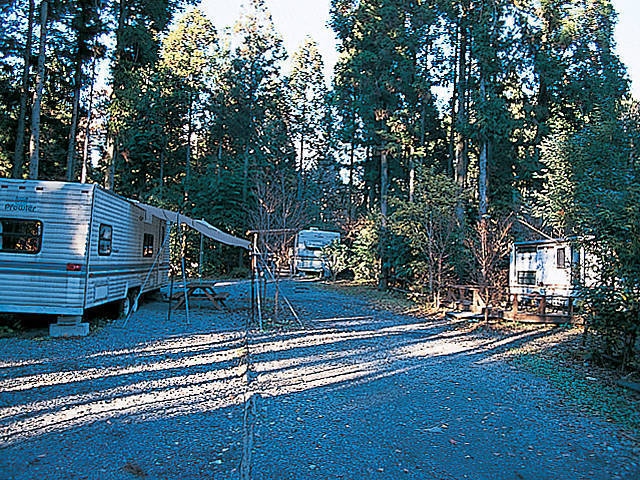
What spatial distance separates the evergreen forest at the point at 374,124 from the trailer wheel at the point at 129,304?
420 centimetres

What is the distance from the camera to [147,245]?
14.1 meters

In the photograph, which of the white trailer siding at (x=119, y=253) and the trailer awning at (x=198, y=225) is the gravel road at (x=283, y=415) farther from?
the trailer awning at (x=198, y=225)

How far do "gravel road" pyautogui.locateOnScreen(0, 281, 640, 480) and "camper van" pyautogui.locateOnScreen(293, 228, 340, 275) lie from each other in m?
19.8

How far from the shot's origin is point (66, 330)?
28.7 ft

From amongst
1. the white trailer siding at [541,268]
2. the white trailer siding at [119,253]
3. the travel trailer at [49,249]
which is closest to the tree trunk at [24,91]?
the white trailer siding at [119,253]

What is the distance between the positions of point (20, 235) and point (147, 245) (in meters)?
5.43

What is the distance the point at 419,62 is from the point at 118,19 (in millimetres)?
12077

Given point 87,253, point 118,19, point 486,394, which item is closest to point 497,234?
point 486,394

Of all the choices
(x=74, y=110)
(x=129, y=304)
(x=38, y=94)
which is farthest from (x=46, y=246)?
(x=74, y=110)

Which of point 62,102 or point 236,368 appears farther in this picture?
point 62,102

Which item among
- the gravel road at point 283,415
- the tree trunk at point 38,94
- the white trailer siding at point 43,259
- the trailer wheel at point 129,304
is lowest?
the gravel road at point 283,415

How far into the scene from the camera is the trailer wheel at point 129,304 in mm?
11633

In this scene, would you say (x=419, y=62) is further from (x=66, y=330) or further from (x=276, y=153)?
(x=66, y=330)

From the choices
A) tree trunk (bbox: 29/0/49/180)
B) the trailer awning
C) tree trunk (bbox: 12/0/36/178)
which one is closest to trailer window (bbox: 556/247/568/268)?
the trailer awning
